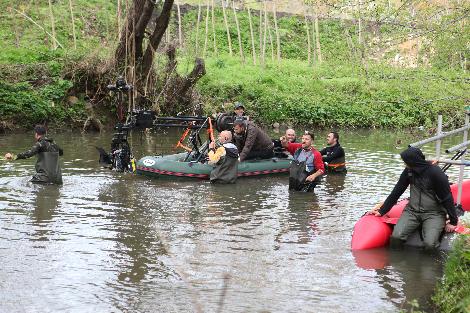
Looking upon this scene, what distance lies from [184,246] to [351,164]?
9062 mm

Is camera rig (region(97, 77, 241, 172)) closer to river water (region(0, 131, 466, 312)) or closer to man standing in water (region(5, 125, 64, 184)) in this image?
river water (region(0, 131, 466, 312))

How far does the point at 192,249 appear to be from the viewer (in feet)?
31.4

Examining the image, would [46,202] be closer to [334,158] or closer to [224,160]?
[224,160]

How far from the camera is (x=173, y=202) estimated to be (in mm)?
12789

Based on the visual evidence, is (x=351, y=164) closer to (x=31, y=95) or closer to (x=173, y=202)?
(x=173, y=202)

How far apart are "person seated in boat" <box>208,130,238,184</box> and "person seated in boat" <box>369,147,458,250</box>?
5420 mm

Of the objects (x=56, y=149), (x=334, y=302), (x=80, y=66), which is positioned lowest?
(x=334, y=302)

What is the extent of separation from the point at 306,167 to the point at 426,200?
15.3 feet

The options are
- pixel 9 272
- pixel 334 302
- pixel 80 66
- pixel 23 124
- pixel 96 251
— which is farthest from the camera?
pixel 80 66

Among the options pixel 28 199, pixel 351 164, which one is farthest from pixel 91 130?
pixel 28 199

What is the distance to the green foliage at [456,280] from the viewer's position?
6.88m

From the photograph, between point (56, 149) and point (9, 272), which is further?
point (56, 149)

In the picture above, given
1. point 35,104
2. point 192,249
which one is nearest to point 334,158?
point 192,249

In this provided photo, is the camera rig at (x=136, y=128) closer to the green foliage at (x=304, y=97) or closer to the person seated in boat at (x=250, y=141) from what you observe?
the person seated in boat at (x=250, y=141)
